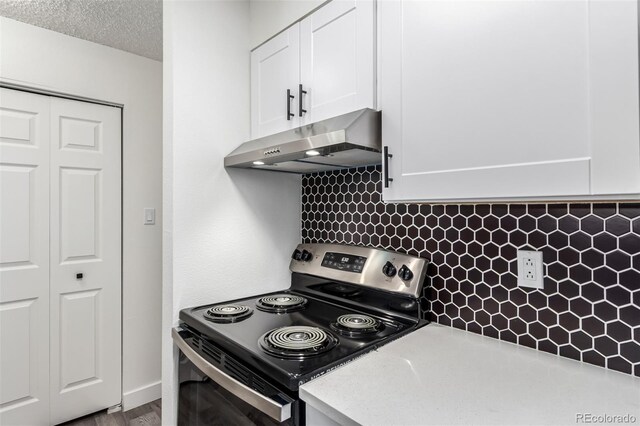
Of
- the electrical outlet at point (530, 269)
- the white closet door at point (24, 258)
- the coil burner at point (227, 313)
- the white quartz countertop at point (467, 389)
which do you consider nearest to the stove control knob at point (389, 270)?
the white quartz countertop at point (467, 389)

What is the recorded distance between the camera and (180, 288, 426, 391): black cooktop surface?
3.06 ft

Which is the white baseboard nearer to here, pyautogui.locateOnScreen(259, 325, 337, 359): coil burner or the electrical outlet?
pyautogui.locateOnScreen(259, 325, 337, 359): coil burner

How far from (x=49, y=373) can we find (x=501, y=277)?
8.30 ft

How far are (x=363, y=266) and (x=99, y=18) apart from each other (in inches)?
77.6

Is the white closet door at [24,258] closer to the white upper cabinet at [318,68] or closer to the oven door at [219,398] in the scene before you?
the oven door at [219,398]

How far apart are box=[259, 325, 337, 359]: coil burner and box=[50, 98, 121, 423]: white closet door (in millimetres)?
1650

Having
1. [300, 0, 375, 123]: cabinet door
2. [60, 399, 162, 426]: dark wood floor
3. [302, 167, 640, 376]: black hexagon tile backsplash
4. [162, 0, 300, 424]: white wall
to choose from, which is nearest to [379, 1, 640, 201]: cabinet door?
→ [300, 0, 375, 123]: cabinet door

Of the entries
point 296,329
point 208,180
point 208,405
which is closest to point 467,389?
point 296,329

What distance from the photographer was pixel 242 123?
5.50 feet

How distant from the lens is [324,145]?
3.56 feet

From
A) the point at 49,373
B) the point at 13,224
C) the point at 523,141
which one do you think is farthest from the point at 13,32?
the point at 523,141

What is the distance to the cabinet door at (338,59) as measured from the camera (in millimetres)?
1134

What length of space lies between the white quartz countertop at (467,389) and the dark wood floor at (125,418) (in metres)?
1.92

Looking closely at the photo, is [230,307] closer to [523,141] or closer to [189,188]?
[189,188]
